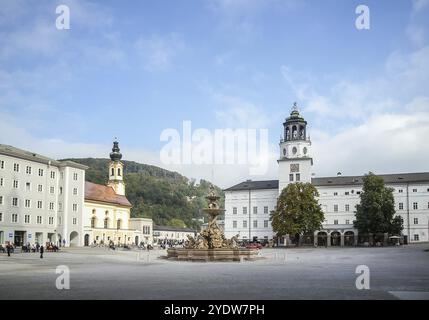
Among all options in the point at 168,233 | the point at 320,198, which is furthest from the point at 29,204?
the point at 168,233

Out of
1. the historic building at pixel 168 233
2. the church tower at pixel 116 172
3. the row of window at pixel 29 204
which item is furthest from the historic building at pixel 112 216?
the historic building at pixel 168 233

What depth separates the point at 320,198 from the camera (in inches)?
3839

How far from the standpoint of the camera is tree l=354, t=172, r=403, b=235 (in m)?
79.9

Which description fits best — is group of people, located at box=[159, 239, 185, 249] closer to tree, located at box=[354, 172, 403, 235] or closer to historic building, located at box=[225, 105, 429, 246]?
historic building, located at box=[225, 105, 429, 246]

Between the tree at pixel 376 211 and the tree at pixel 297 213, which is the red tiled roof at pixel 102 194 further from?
the tree at pixel 376 211

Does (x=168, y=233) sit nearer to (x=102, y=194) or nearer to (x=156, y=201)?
(x=156, y=201)

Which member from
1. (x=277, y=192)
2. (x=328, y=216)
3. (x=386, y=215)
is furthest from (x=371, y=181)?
(x=277, y=192)

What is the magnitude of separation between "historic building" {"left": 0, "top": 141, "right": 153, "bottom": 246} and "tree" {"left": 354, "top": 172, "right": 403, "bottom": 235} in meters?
44.4

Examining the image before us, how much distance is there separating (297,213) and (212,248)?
43.2 metres

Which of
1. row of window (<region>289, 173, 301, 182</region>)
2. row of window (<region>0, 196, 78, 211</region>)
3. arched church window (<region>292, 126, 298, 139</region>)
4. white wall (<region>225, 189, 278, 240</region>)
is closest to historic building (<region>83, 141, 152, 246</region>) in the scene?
row of window (<region>0, 196, 78, 211</region>)
